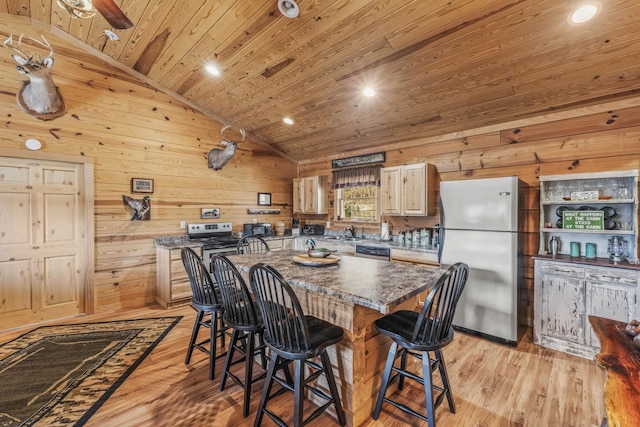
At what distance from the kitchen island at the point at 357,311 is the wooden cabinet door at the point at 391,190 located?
2.16 m

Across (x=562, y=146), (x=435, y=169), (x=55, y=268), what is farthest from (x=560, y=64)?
(x=55, y=268)

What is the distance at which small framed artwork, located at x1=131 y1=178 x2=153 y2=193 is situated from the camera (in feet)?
14.0

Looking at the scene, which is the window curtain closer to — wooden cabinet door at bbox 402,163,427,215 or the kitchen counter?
wooden cabinet door at bbox 402,163,427,215

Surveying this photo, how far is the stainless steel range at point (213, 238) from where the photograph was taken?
430 centimetres

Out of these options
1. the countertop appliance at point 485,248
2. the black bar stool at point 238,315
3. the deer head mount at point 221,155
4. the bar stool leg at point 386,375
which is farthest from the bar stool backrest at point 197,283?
the deer head mount at point 221,155

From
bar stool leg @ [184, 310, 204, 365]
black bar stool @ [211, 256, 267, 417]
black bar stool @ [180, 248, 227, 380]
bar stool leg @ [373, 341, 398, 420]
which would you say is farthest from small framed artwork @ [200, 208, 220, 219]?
bar stool leg @ [373, 341, 398, 420]

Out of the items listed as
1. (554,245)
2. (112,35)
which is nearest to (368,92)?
(554,245)

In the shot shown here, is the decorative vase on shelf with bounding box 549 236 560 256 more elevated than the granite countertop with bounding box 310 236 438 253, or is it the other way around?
the decorative vase on shelf with bounding box 549 236 560 256

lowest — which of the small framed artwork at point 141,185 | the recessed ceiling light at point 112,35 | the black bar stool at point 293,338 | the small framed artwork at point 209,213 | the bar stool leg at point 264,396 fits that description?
the bar stool leg at point 264,396

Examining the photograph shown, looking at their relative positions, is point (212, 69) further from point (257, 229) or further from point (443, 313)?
point (443, 313)

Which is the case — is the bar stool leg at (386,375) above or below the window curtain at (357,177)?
below

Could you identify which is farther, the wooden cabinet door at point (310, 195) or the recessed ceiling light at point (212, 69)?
the wooden cabinet door at point (310, 195)

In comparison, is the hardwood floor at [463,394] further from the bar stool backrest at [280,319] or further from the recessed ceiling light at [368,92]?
the recessed ceiling light at [368,92]

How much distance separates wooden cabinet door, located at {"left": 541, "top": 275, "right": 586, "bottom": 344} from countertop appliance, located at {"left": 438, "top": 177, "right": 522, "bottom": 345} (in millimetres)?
273
